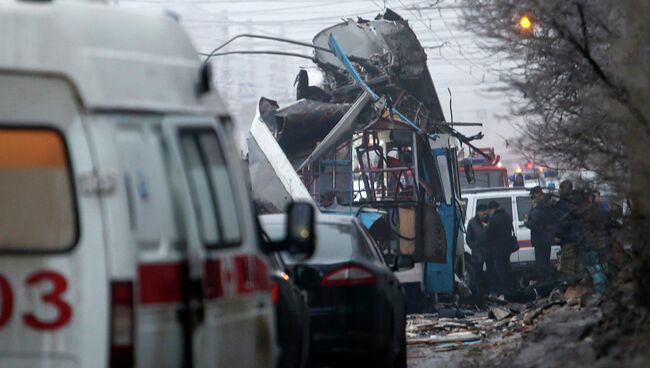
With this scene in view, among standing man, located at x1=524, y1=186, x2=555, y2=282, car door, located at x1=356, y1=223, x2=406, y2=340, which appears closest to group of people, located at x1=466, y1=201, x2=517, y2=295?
standing man, located at x1=524, y1=186, x2=555, y2=282

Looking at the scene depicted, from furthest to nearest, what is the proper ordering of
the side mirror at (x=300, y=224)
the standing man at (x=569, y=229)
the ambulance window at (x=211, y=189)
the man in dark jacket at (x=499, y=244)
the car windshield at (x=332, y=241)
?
the man in dark jacket at (x=499, y=244) → the standing man at (x=569, y=229) → the car windshield at (x=332, y=241) → the side mirror at (x=300, y=224) → the ambulance window at (x=211, y=189)

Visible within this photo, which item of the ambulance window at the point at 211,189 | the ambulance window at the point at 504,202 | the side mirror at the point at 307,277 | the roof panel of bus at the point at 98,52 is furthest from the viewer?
the ambulance window at the point at 504,202

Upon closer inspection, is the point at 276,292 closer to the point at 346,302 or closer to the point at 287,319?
the point at 287,319

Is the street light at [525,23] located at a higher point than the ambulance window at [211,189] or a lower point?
higher

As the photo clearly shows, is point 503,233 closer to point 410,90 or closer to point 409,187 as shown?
point 409,187

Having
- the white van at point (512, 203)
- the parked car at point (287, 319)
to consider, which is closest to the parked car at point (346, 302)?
the parked car at point (287, 319)

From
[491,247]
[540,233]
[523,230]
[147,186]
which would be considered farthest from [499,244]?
[147,186]

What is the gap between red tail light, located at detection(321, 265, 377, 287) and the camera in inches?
492

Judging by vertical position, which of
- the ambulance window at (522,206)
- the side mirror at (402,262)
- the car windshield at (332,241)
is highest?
the ambulance window at (522,206)

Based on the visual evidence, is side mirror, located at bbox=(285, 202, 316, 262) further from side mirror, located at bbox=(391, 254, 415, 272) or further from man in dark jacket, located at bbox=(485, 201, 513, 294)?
man in dark jacket, located at bbox=(485, 201, 513, 294)

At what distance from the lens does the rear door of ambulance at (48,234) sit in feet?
18.8

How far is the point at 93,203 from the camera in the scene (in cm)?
576

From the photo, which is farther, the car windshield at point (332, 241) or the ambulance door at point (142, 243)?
the car windshield at point (332, 241)

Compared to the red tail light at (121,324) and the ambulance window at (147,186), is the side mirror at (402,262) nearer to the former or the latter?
the ambulance window at (147,186)
